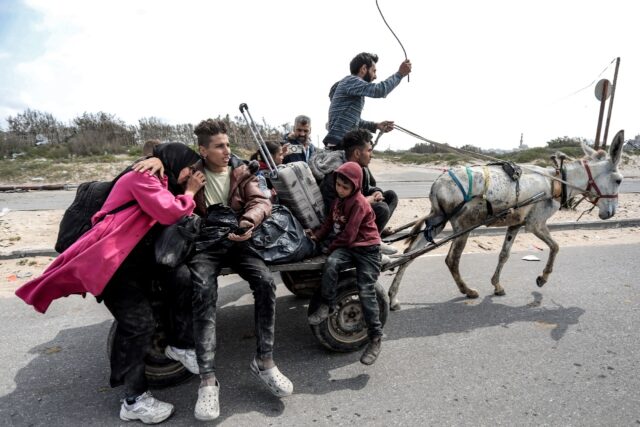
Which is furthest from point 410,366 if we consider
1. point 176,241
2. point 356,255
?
point 176,241

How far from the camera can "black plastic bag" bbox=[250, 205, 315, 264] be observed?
289 centimetres

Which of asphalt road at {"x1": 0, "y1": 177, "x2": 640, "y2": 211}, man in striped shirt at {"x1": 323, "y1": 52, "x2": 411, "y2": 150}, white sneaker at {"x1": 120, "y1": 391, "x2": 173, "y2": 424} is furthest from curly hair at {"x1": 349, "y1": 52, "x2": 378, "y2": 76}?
asphalt road at {"x1": 0, "y1": 177, "x2": 640, "y2": 211}

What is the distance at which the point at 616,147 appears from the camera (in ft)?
14.2

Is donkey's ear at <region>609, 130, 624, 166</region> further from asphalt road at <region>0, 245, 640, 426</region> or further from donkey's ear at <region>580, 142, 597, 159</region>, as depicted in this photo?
asphalt road at <region>0, 245, 640, 426</region>

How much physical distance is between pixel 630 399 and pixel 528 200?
2.14 meters

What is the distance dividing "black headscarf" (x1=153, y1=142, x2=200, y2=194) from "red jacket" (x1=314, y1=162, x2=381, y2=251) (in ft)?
3.66

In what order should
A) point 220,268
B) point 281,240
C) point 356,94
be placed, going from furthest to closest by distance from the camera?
point 356,94 → point 281,240 → point 220,268

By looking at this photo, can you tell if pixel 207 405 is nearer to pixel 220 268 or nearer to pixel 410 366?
pixel 220 268

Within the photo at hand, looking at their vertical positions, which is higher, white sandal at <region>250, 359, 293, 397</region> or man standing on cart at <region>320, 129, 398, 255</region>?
man standing on cart at <region>320, 129, 398, 255</region>

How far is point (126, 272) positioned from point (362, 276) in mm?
1644

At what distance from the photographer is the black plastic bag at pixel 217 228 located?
259cm

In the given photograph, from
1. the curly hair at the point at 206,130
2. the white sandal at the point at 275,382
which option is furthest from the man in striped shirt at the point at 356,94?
the white sandal at the point at 275,382

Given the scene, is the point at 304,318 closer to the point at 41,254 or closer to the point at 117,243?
the point at 117,243

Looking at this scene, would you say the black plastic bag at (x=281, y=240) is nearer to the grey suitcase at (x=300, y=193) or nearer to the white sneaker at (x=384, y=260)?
the grey suitcase at (x=300, y=193)
